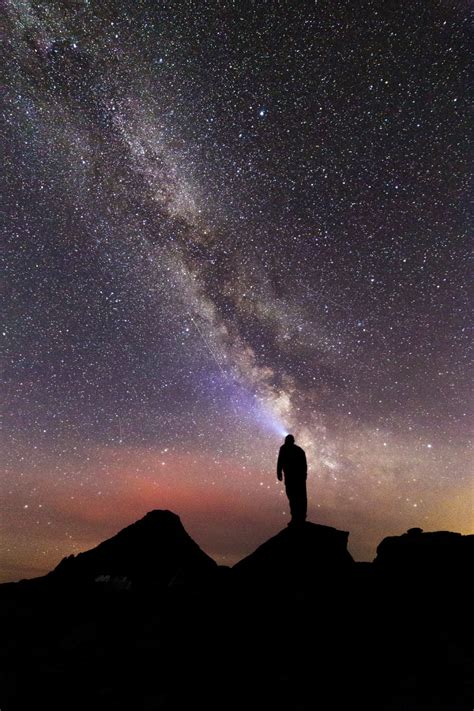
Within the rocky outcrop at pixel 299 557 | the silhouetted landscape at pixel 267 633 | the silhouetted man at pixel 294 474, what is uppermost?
the silhouetted man at pixel 294 474

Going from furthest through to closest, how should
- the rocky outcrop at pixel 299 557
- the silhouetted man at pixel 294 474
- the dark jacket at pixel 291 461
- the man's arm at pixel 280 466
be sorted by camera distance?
the man's arm at pixel 280 466, the dark jacket at pixel 291 461, the silhouetted man at pixel 294 474, the rocky outcrop at pixel 299 557

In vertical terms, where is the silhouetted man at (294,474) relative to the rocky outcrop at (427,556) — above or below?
above

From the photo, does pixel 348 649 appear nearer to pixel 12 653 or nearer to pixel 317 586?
pixel 317 586

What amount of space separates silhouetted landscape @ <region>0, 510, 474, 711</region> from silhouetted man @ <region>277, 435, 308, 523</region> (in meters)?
0.56

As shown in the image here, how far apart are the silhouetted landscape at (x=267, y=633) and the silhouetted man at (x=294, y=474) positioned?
0.56 meters

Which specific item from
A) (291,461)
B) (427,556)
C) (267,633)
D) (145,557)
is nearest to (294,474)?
(291,461)

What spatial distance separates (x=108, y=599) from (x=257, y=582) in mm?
3289

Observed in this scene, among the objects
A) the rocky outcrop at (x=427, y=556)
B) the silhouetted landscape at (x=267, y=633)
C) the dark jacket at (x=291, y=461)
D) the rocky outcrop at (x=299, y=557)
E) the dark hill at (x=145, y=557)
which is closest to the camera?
the silhouetted landscape at (x=267, y=633)

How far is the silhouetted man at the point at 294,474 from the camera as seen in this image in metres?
10.8

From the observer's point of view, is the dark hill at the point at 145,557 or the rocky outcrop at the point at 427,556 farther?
the dark hill at the point at 145,557

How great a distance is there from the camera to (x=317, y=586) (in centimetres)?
826

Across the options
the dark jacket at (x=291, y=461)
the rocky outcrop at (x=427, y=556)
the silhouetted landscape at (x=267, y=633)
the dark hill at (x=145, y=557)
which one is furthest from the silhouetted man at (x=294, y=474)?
the dark hill at (x=145, y=557)

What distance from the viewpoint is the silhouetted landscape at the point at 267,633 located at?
19.7 feet

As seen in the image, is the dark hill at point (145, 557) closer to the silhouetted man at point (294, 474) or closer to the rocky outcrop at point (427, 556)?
the silhouetted man at point (294, 474)
